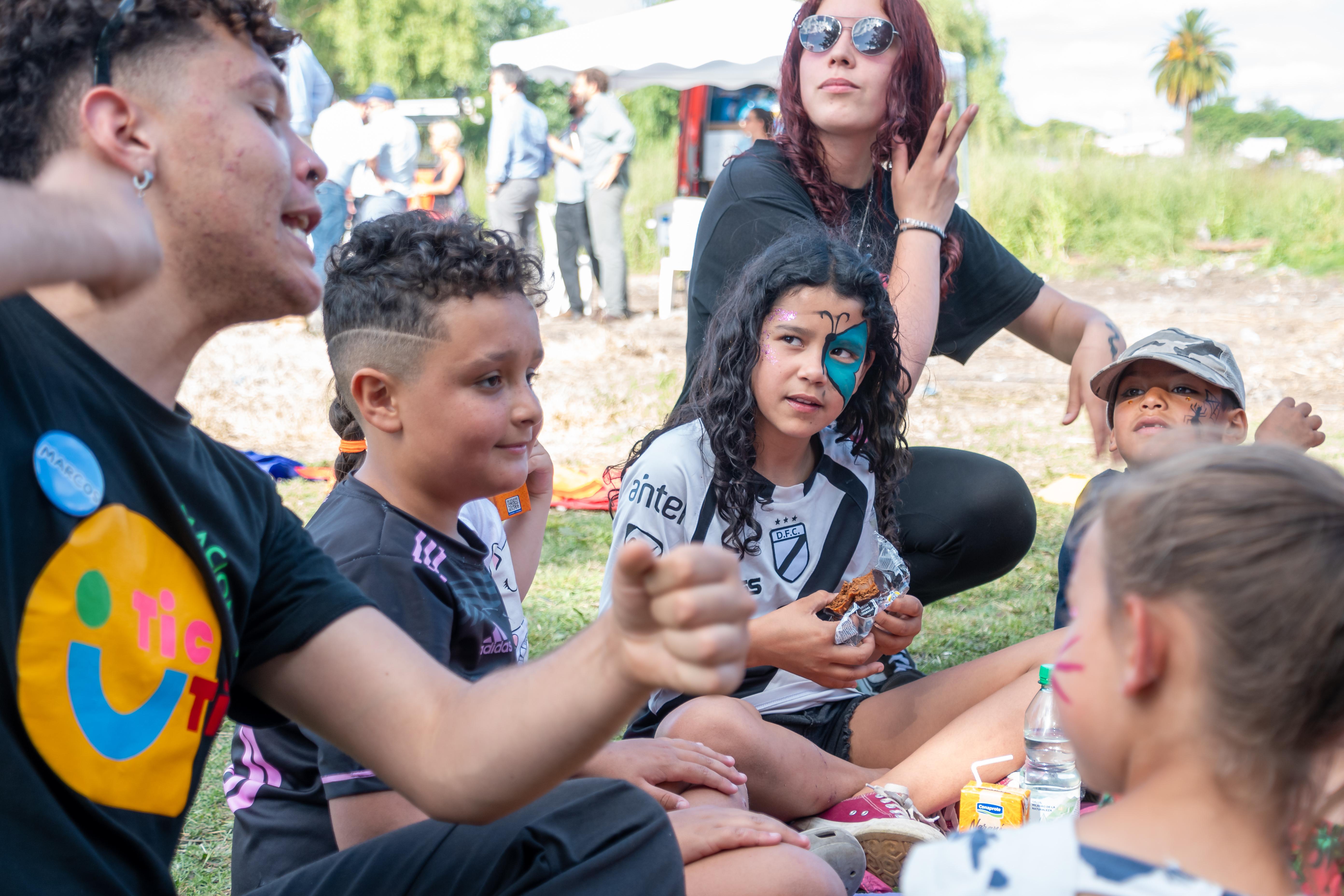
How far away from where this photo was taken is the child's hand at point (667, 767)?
7.44ft

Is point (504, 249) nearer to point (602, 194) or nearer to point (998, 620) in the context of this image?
point (998, 620)

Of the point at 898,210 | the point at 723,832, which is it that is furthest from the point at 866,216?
the point at 723,832

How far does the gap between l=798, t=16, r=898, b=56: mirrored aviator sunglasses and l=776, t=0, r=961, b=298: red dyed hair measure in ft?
0.16

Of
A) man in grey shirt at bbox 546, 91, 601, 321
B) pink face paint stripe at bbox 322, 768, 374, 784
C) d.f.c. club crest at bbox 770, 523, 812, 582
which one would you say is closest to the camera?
pink face paint stripe at bbox 322, 768, 374, 784

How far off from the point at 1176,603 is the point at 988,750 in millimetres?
1585

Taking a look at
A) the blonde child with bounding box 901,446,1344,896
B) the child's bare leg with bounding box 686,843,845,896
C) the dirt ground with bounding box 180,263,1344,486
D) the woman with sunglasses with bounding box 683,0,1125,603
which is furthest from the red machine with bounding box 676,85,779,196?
the blonde child with bounding box 901,446,1344,896

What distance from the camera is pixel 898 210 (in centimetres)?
333

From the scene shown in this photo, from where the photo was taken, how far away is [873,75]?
3.32 meters

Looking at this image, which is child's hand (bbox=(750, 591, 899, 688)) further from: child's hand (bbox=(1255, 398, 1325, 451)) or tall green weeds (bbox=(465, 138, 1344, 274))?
tall green weeds (bbox=(465, 138, 1344, 274))

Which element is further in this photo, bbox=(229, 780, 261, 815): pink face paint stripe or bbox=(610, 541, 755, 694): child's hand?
bbox=(229, 780, 261, 815): pink face paint stripe

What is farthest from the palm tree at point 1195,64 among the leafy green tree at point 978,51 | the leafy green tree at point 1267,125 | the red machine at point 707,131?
the red machine at point 707,131

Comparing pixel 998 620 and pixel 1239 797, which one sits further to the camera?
pixel 998 620

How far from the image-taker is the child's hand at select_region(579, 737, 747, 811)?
2268 millimetres

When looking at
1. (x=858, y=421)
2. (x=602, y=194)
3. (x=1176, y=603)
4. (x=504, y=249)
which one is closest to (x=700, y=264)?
(x=858, y=421)
